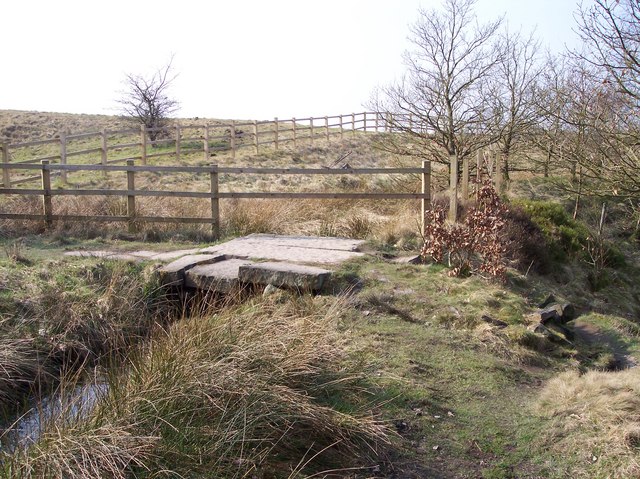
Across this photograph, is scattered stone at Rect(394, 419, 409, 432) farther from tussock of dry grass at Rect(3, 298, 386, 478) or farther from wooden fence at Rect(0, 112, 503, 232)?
wooden fence at Rect(0, 112, 503, 232)

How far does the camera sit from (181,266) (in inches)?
317

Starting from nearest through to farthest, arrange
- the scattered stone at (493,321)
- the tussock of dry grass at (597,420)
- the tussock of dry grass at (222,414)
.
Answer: the tussock of dry grass at (222,414) → the tussock of dry grass at (597,420) → the scattered stone at (493,321)

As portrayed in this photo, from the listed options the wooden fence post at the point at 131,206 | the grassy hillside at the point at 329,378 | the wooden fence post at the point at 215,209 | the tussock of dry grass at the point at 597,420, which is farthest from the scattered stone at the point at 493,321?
the wooden fence post at the point at 131,206

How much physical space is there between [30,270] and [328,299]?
3843 millimetres

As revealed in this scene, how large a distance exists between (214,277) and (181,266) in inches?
27.3

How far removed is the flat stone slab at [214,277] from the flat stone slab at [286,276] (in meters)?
0.16

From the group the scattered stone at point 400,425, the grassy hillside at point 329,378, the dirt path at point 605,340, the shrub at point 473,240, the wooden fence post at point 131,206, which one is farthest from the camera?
the wooden fence post at point 131,206

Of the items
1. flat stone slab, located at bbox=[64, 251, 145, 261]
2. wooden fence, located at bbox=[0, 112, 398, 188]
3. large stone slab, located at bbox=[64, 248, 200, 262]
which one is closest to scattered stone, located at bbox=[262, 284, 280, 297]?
large stone slab, located at bbox=[64, 248, 200, 262]

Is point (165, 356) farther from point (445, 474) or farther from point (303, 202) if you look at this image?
point (303, 202)

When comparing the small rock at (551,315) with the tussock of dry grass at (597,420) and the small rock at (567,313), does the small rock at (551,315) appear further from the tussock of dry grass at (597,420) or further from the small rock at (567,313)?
the tussock of dry grass at (597,420)

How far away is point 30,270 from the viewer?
7.75 m

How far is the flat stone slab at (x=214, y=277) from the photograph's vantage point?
750cm

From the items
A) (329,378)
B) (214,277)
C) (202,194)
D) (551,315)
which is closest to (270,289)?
(214,277)

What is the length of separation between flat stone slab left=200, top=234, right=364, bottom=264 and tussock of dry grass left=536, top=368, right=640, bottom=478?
3.84 m
